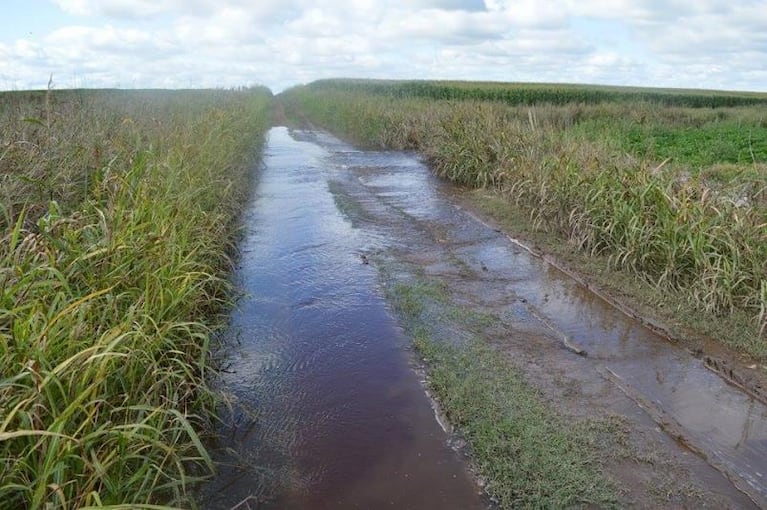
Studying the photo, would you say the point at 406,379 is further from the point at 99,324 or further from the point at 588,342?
the point at 99,324

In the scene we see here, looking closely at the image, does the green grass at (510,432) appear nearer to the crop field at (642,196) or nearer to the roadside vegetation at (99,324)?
the roadside vegetation at (99,324)

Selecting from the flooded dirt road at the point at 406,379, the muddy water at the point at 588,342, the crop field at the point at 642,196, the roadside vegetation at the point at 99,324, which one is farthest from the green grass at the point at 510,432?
the crop field at the point at 642,196

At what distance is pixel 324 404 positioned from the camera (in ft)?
12.5

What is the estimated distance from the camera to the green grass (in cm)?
A: 292

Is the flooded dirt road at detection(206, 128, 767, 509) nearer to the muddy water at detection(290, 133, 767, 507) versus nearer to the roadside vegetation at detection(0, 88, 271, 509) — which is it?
the muddy water at detection(290, 133, 767, 507)

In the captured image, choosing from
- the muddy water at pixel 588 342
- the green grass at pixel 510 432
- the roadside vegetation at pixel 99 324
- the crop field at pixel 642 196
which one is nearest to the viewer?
the roadside vegetation at pixel 99 324

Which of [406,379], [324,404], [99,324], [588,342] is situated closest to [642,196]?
[588,342]

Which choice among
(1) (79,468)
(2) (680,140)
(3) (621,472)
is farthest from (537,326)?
(2) (680,140)

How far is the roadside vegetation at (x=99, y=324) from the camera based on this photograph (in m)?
2.22

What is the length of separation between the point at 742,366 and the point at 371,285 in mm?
3289

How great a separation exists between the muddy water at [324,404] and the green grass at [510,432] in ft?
0.53

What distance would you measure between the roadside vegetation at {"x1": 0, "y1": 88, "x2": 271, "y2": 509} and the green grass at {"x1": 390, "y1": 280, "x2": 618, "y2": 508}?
1.53 meters

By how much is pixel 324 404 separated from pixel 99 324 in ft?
4.87

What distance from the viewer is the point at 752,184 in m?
6.10
